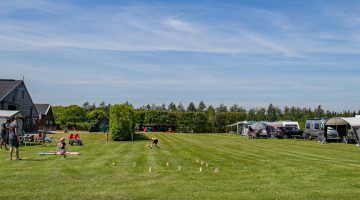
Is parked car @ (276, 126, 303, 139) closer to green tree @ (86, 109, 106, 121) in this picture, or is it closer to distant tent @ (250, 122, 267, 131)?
distant tent @ (250, 122, 267, 131)

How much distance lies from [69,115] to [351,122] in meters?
56.4

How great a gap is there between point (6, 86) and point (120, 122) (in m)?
18.7

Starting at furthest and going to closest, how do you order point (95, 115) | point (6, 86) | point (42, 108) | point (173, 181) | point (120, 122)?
point (95, 115) < point (42, 108) < point (6, 86) < point (120, 122) < point (173, 181)

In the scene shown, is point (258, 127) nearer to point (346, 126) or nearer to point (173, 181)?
point (346, 126)

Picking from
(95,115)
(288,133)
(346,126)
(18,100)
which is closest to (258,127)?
(288,133)

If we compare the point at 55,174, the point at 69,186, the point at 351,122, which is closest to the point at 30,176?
the point at 55,174

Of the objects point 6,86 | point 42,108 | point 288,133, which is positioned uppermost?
point 6,86

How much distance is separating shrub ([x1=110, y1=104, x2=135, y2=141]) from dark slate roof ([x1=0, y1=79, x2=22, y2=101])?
15481mm

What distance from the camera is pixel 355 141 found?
39.7 m

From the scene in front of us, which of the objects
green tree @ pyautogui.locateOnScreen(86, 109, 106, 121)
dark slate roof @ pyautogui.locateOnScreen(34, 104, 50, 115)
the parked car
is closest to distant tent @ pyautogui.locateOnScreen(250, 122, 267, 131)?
the parked car

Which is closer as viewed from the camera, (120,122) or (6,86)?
(120,122)

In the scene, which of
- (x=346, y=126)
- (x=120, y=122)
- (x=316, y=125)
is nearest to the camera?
(x=120, y=122)

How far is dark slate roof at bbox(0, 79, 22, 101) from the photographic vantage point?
48862mm

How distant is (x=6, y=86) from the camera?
50969 millimetres
